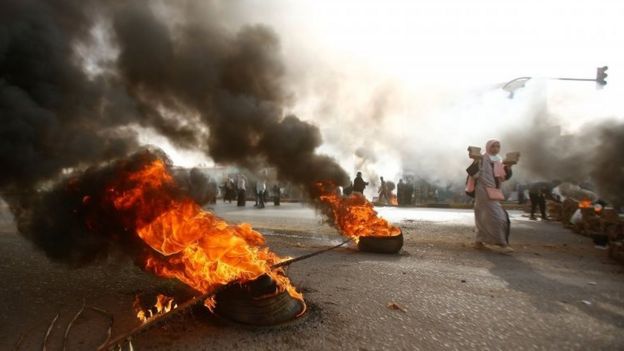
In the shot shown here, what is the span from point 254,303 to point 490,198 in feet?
19.4

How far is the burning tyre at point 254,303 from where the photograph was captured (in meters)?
3.12

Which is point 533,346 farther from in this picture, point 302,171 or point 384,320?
point 302,171

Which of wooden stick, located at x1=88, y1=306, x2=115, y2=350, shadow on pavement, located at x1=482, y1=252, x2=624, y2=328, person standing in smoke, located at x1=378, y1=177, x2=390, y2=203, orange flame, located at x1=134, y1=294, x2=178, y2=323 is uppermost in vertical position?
person standing in smoke, located at x1=378, y1=177, x2=390, y2=203

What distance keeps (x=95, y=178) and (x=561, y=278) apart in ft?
19.0

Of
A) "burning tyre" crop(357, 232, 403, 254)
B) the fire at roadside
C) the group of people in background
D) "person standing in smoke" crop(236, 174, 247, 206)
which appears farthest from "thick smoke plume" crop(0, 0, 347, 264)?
"person standing in smoke" crop(236, 174, 247, 206)

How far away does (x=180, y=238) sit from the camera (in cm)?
355

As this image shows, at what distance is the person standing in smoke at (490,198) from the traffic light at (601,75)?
11.2m

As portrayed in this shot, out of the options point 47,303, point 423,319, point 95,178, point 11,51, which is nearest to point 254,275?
point 423,319

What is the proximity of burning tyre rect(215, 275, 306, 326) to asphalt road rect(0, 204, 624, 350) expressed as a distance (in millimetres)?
82

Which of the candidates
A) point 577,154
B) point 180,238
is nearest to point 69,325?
point 180,238

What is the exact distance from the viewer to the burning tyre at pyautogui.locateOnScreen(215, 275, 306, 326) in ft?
10.2

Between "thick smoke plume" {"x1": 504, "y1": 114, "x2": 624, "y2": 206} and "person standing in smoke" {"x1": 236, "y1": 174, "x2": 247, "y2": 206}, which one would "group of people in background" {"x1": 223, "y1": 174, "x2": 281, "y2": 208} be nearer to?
"person standing in smoke" {"x1": 236, "y1": 174, "x2": 247, "y2": 206}

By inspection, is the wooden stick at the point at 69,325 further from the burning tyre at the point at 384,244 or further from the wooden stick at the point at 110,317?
the burning tyre at the point at 384,244

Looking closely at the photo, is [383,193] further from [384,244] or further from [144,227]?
[144,227]
